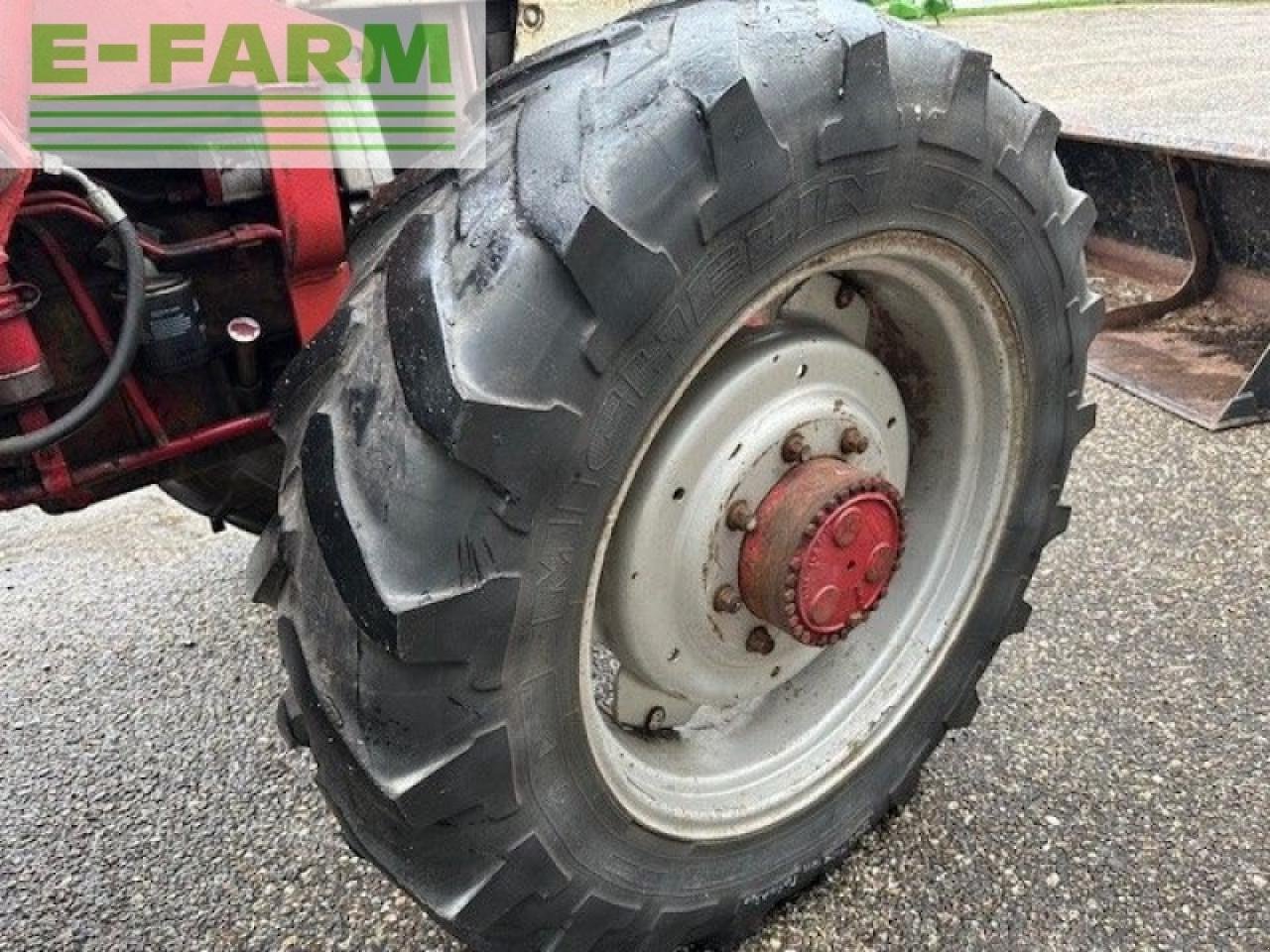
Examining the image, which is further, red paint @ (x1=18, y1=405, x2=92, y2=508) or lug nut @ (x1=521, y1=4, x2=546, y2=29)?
lug nut @ (x1=521, y1=4, x2=546, y2=29)

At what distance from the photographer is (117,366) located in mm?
1176

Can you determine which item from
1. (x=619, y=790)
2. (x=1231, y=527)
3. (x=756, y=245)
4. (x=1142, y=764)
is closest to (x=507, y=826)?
(x=619, y=790)

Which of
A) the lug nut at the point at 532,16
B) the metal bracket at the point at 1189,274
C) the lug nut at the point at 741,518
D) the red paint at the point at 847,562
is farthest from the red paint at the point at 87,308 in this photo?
the metal bracket at the point at 1189,274

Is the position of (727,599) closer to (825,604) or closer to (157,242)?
(825,604)

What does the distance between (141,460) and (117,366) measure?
0.77ft

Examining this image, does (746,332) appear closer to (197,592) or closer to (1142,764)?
(1142,764)

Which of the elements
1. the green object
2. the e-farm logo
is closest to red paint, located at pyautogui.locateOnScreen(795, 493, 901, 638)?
the e-farm logo

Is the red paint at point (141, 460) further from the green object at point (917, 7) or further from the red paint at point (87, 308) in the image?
the green object at point (917, 7)

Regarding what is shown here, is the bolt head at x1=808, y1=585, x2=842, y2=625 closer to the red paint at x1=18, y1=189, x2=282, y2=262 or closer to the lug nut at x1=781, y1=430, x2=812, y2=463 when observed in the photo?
the lug nut at x1=781, y1=430, x2=812, y2=463

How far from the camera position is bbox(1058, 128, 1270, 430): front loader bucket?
2969 mm

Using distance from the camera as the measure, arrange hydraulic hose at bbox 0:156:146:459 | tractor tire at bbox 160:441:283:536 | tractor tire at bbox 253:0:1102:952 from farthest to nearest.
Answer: tractor tire at bbox 160:441:283:536 → hydraulic hose at bbox 0:156:146:459 → tractor tire at bbox 253:0:1102:952

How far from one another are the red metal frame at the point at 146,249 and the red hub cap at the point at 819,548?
569 millimetres

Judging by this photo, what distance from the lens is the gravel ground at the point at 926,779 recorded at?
1.57 meters

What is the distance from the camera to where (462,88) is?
59.6 inches
